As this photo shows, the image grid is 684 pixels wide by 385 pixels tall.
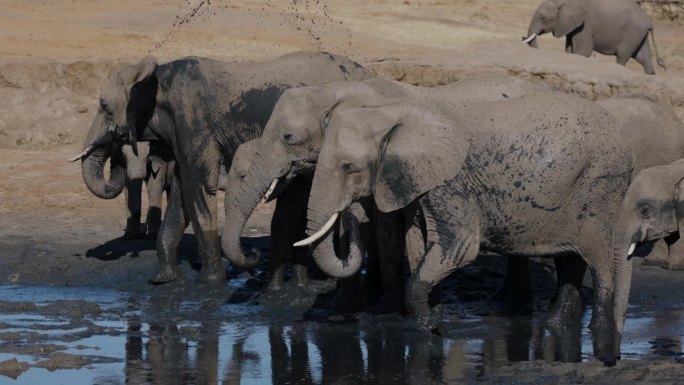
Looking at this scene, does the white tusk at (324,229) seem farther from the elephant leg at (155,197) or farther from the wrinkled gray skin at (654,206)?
the elephant leg at (155,197)

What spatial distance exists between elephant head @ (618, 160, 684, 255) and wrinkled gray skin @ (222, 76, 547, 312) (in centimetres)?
173

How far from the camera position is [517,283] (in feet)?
42.5

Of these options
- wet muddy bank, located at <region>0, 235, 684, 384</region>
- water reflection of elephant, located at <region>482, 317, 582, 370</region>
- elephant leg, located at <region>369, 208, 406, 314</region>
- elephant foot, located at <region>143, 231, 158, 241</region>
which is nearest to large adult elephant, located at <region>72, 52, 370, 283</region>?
wet muddy bank, located at <region>0, 235, 684, 384</region>

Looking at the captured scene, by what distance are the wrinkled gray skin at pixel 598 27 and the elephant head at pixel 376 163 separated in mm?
14515

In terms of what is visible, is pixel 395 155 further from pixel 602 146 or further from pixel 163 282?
pixel 163 282

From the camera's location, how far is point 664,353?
11008 mm

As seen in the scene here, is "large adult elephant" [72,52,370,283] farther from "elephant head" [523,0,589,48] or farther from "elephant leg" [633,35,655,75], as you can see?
"elephant leg" [633,35,655,75]

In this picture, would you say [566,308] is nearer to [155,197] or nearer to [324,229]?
[324,229]

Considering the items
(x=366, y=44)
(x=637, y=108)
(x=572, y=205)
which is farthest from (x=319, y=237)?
(x=366, y=44)

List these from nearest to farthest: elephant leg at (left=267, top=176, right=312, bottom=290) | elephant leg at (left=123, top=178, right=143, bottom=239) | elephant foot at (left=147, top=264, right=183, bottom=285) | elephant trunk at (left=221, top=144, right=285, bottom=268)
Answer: elephant trunk at (left=221, top=144, right=285, bottom=268)
elephant leg at (left=267, top=176, right=312, bottom=290)
elephant foot at (left=147, top=264, right=183, bottom=285)
elephant leg at (left=123, top=178, right=143, bottom=239)

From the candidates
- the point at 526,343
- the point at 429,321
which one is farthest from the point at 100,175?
the point at 526,343

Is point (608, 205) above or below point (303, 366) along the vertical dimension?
above

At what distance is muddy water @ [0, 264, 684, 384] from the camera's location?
34.7 ft

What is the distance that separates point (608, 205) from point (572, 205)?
0.80ft
